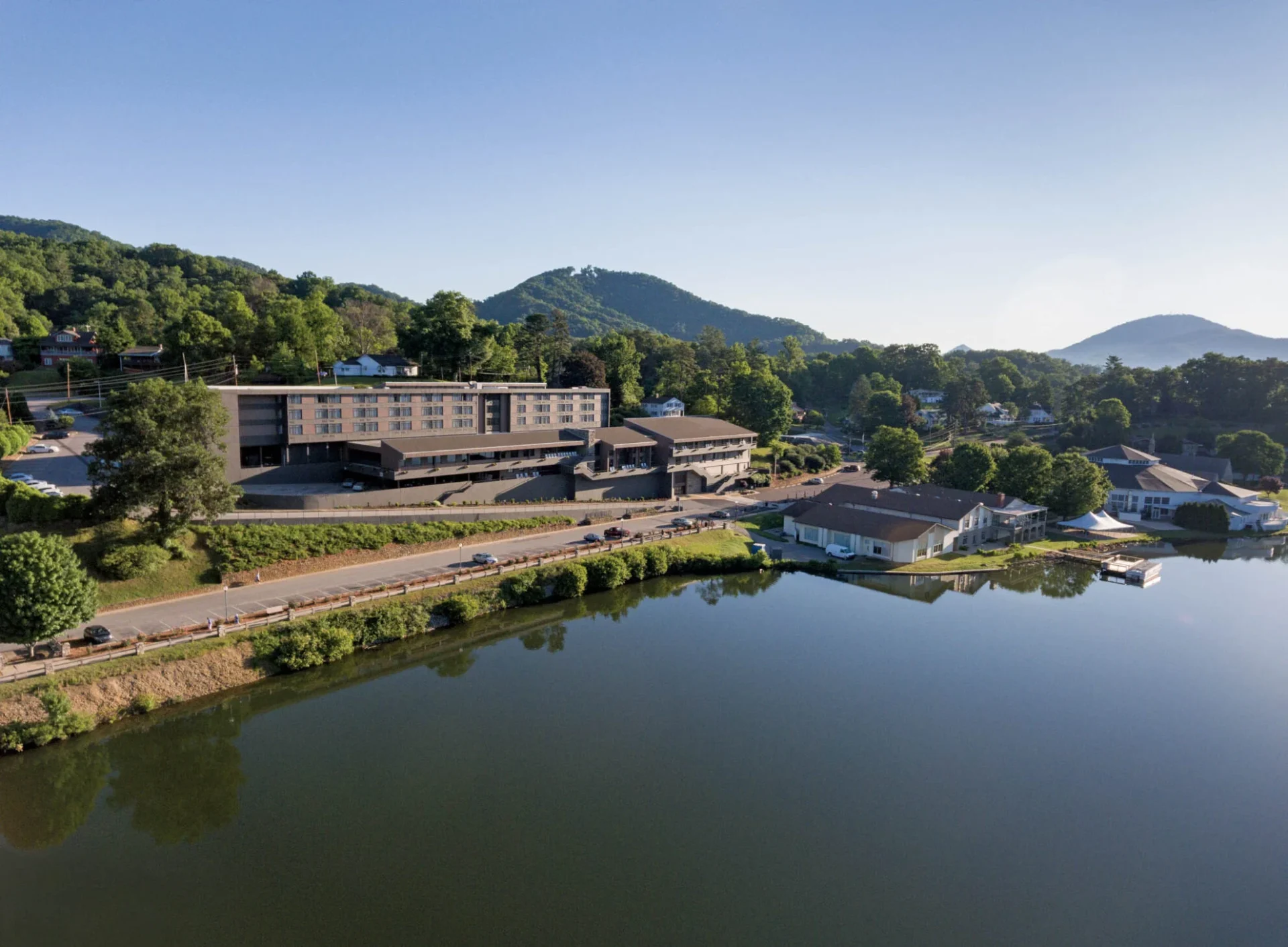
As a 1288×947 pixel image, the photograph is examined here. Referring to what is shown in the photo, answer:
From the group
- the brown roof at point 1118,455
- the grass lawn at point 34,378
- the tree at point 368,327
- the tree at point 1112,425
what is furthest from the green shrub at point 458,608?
the tree at point 1112,425

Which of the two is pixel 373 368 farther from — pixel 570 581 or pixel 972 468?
pixel 972 468

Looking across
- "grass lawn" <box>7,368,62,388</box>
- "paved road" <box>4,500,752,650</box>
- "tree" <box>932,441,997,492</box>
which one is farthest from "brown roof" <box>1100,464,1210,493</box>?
"grass lawn" <box>7,368,62,388</box>

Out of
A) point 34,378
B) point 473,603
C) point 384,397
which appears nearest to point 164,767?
point 473,603

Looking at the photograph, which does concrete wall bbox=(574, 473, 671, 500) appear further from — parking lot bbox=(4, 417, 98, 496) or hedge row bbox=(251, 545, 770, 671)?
parking lot bbox=(4, 417, 98, 496)

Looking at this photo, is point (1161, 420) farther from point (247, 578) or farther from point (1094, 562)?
point (247, 578)

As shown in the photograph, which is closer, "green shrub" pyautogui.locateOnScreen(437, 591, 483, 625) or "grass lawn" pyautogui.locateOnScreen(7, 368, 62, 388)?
"green shrub" pyautogui.locateOnScreen(437, 591, 483, 625)

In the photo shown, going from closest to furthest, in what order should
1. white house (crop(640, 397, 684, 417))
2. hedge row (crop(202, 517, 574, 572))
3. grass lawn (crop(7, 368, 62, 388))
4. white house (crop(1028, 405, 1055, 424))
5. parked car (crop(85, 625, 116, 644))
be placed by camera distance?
parked car (crop(85, 625, 116, 644)) < hedge row (crop(202, 517, 574, 572)) < grass lawn (crop(7, 368, 62, 388)) < white house (crop(640, 397, 684, 417)) < white house (crop(1028, 405, 1055, 424))
